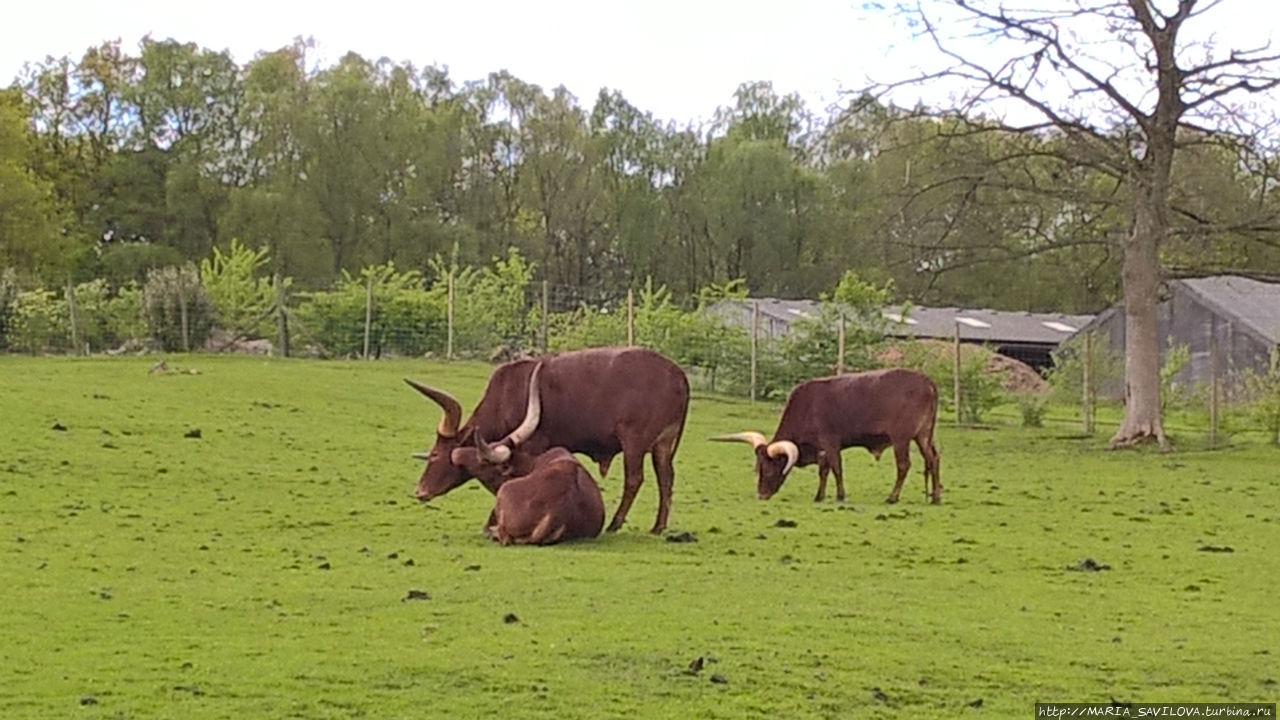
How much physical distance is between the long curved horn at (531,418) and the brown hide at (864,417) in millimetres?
4528

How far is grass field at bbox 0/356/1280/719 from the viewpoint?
22.3 feet

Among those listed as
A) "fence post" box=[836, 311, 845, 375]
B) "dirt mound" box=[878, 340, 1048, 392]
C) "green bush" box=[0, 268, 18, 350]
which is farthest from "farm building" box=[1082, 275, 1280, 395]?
"green bush" box=[0, 268, 18, 350]

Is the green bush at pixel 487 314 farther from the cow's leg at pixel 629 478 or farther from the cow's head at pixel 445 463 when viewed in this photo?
the cow's leg at pixel 629 478

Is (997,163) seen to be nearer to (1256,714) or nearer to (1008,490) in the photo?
(1008,490)

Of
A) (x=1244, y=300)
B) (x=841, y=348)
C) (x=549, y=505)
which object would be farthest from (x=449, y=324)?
(x=549, y=505)

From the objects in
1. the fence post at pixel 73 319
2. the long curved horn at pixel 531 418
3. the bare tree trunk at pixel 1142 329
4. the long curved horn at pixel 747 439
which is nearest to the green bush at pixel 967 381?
the bare tree trunk at pixel 1142 329

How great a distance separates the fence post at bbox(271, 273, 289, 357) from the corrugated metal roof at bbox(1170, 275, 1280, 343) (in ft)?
72.0

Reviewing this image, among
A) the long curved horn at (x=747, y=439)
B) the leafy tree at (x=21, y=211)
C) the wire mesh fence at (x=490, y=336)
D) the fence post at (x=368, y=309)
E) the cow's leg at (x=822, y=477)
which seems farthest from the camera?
the leafy tree at (x=21, y=211)

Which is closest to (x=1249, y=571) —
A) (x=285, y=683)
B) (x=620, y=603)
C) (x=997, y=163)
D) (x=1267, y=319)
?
(x=620, y=603)

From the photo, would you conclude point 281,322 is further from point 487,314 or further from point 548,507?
point 548,507

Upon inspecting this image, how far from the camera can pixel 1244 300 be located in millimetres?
43906

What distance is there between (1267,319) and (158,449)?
106 ft

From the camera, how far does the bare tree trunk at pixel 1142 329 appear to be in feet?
86.5

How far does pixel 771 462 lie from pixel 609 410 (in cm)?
397
